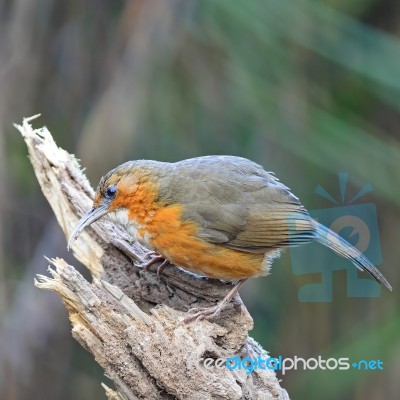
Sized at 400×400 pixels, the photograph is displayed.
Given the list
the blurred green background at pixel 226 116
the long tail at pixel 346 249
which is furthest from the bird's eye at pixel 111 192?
the blurred green background at pixel 226 116

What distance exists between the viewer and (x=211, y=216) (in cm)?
439

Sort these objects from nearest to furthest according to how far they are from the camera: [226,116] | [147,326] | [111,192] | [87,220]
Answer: [147,326] < [87,220] < [111,192] < [226,116]

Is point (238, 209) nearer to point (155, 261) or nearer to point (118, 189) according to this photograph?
point (155, 261)

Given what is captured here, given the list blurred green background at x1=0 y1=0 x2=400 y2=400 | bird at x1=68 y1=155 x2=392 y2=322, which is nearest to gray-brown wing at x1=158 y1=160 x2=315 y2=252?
bird at x1=68 y1=155 x2=392 y2=322

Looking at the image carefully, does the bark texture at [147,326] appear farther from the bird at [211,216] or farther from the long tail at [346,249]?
the long tail at [346,249]

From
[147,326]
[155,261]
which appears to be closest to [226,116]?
[155,261]

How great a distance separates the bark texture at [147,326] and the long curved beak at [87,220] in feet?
0.55

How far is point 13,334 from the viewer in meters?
6.63

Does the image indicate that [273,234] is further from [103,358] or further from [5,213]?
[5,213]

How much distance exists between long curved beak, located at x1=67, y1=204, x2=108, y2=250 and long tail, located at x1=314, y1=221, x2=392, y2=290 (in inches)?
46.1

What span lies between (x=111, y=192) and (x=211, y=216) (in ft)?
1.80

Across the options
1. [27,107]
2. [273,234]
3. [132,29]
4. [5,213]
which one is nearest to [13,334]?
[5,213]

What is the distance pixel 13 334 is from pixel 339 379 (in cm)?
269

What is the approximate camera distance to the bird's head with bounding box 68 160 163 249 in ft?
14.3
